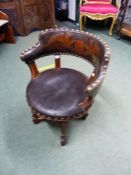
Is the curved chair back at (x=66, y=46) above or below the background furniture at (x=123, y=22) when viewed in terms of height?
above

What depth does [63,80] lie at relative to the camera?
1.42m

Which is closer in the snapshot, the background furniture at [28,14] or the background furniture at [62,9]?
the background furniture at [28,14]

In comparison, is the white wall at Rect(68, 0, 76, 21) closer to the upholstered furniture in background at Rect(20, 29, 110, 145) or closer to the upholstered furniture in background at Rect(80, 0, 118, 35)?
the upholstered furniture in background at Rect(80, 0, 118, 35)

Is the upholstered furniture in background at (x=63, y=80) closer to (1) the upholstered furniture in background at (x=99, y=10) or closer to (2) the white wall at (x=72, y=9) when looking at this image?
(1) the upholstered furniture in background at (x=99, y=10)

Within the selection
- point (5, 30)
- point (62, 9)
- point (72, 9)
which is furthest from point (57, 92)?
point (62, 9)

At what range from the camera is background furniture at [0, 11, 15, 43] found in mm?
2568

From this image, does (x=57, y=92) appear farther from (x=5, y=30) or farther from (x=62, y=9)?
(x=62, y=9)

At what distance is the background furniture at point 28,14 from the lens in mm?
2693

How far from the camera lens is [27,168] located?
1300 mm

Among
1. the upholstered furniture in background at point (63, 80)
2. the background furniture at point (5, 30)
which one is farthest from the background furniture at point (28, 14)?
the upholstered furniture in background at point (63, 80)

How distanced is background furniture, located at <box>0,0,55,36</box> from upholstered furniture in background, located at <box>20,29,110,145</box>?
5.24 ft

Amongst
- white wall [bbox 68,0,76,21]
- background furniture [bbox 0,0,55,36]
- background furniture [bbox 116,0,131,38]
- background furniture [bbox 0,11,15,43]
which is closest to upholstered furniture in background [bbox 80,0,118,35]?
background furniture [bbox 116,0,131,38]

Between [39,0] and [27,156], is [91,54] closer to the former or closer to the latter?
[27,156]

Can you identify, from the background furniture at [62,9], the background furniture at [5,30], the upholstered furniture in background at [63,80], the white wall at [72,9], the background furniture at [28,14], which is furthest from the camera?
the background furniture at [62,9]
